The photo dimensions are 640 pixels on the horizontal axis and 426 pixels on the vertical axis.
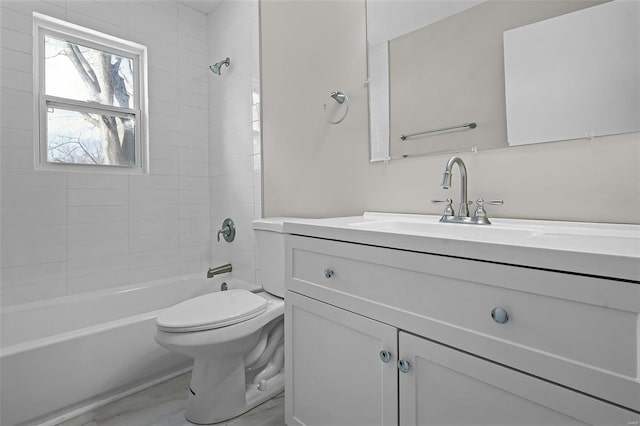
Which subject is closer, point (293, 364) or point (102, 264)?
point (293, 364)

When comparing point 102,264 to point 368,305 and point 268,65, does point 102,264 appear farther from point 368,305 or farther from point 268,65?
point 368,305

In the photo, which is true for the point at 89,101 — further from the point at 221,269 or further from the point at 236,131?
the point at 221,269

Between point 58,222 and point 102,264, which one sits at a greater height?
point 58,222

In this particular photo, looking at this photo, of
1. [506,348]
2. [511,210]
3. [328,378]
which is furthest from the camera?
[511,210]

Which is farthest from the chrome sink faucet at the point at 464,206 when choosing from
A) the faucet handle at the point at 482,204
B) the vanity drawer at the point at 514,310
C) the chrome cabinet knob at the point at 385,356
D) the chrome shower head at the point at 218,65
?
the chrome shower head at the point at 218,65

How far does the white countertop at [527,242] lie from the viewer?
0.57 meters

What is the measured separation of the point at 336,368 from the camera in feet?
3.44

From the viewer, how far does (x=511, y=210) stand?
120 centimetres

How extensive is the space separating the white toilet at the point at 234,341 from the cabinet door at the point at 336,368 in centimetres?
29

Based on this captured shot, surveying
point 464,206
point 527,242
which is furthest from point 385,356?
point 464,206

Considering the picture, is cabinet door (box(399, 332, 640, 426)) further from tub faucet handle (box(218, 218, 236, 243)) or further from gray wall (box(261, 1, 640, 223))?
tub faucet handle (box(218, 218, 236, 243))

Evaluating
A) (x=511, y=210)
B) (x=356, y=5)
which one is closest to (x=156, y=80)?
(x=356, y=5)

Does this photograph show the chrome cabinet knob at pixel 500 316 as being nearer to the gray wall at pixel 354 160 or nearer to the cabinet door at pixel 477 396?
the cabinet door at pixel 477 396

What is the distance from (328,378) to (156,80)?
230 centimetres
